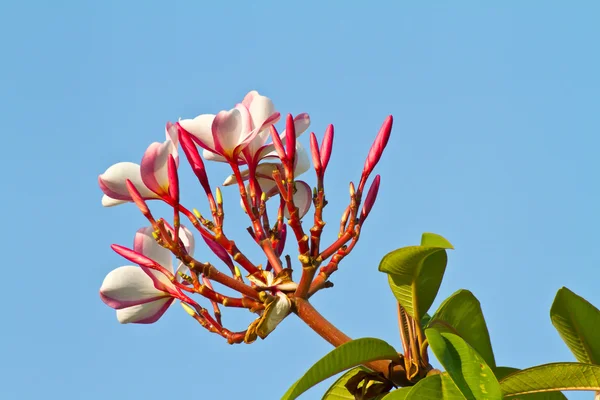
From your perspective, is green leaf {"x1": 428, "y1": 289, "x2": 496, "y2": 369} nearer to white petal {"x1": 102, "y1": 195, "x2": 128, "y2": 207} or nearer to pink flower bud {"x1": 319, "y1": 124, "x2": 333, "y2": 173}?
pink flower bud {"x1": 319, "y1": 124, "x2": 333, "y2": 173}

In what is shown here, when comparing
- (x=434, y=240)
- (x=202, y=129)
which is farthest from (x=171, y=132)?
(x=434, y=240)

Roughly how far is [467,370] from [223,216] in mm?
615

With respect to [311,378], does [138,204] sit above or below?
above

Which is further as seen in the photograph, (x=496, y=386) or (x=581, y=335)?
(x=581, y=335)

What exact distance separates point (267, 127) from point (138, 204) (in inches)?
13.7

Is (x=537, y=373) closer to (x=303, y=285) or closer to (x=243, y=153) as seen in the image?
(x=303, y=285)

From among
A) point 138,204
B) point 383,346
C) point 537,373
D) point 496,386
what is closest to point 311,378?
point 383,346

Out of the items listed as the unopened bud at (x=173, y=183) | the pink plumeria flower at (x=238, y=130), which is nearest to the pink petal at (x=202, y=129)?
the pink plumeria flower at (x=238, y=130)

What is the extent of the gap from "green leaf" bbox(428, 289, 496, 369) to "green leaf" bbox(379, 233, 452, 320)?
47 millimetres

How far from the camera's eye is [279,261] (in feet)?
5.76

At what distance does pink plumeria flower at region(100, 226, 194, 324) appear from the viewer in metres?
1.81

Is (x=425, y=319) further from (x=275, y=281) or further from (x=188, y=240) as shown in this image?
(x=188, y=240)

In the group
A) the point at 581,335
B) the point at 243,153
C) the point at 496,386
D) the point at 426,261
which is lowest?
the point at 496,386

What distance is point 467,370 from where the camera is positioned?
1461mm
